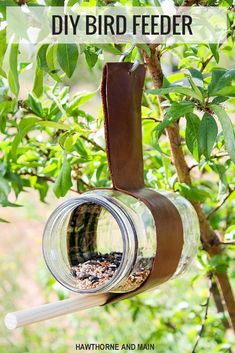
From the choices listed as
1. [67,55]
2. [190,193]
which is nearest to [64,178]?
[190,193]

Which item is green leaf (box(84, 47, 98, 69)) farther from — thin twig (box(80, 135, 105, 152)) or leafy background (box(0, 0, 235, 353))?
thin twig (box(80, 135, 105, 152))

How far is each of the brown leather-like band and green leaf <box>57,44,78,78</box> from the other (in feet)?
0.23

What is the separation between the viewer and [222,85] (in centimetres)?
75

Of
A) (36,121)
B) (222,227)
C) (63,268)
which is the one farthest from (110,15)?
(222,227)

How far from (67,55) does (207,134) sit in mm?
164

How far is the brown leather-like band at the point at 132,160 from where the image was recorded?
0.78m

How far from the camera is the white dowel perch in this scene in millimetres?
692

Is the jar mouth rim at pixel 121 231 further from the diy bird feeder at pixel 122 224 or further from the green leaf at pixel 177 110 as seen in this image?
the green leaf at pixel 177 110

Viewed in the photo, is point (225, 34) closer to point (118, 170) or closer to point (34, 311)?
point (118, 170)

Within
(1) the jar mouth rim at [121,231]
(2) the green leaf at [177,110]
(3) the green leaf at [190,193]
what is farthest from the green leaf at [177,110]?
(3) the green leaf at [190,193]

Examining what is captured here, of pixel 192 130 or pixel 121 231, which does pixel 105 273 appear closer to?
pixel 121 231

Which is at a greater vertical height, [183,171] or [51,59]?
[51,59]

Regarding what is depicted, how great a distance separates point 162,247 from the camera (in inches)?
30.8

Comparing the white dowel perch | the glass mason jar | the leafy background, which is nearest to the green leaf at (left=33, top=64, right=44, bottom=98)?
the leafy background
